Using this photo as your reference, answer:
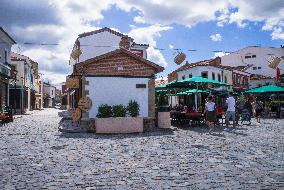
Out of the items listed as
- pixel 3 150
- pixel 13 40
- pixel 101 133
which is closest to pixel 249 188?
pixel 3 150

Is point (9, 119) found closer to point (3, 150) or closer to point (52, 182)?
point (3, 150)

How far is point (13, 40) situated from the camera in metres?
30.3

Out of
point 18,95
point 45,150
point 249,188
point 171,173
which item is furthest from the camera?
point 18,95

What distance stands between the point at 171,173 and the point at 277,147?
15.8 feet

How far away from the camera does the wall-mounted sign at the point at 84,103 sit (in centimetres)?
1547

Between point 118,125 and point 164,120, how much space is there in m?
2.91

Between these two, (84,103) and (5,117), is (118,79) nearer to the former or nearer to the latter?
(84,103)

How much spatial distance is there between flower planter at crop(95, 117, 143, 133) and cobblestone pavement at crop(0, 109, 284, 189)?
103 inches

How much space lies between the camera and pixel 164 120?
52.4 feet

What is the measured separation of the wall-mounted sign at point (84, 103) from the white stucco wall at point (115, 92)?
374 mm

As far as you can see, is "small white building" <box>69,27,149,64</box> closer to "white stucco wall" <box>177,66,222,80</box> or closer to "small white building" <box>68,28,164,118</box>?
"white stucco wall" <box>177,66,222,80</box>

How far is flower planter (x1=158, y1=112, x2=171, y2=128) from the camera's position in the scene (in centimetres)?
1598

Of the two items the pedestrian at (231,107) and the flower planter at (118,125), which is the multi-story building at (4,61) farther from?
the pedestrian at (231,107)

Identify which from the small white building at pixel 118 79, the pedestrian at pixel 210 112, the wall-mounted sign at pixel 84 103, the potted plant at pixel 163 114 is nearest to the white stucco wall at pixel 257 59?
the small white building at pixel 118 79
